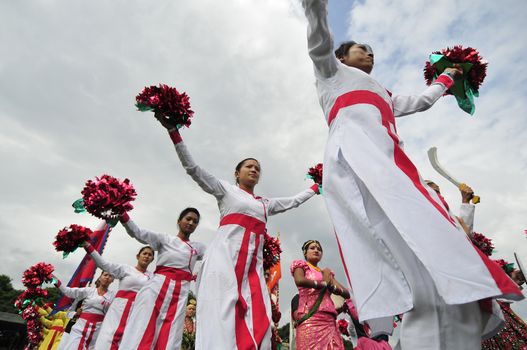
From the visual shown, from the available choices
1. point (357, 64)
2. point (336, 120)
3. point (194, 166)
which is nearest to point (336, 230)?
point (336, 120)

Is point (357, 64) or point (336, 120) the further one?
point (357, 64)

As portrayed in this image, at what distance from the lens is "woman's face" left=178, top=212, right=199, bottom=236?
5.73m

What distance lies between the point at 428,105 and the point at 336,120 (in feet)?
3.53

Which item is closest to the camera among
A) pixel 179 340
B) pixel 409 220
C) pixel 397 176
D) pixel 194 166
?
pixel 409 220

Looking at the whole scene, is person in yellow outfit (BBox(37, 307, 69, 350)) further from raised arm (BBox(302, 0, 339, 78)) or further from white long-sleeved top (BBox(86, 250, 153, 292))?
raised arm (BBox(302, 0, 339, 78))

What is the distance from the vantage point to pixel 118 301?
6.62m

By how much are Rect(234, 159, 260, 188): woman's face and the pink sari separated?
144 centimetres

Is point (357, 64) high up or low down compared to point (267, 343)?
up

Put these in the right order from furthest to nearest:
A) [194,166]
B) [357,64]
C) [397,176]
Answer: [194,166]
[357,64]
[397,176]

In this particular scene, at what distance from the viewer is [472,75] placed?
286 centimetres

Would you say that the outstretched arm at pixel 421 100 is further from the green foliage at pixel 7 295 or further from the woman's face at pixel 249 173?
the green foliage at pixel 7 295

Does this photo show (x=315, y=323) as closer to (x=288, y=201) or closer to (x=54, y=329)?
(x=288, y=201)

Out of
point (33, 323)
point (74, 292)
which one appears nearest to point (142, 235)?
point (74, 292)

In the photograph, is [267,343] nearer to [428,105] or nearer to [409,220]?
[409,220]
